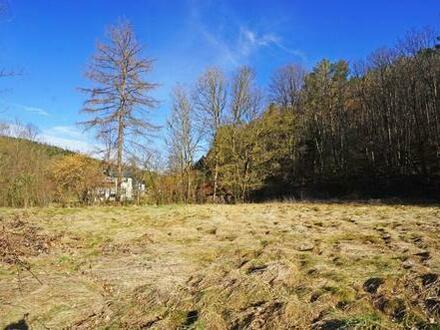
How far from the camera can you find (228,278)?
5.63 meters

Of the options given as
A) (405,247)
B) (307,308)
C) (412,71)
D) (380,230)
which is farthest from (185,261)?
(412,71)

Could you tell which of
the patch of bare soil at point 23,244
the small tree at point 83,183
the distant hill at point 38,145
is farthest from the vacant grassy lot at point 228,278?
the distant hill at point 38,145

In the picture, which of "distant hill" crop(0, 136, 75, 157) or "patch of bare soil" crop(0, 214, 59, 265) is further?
"distant hill" crop(0, 136, 75, 157)

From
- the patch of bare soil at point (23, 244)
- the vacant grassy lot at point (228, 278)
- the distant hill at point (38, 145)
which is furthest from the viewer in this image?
the distant hill at point (38, 145)

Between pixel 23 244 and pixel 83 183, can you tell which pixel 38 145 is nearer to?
pixel 83 183

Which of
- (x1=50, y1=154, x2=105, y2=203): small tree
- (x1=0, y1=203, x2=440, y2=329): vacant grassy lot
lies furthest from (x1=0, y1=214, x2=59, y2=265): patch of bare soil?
(x1=50, y1=154, x2=105, y2=203): small tree

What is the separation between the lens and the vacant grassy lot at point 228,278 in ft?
13.9

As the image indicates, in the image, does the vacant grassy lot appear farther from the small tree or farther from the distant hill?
the distant hill

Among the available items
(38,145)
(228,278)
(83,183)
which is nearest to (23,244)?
(228,278)

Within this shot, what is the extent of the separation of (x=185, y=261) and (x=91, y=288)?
1.75 meters

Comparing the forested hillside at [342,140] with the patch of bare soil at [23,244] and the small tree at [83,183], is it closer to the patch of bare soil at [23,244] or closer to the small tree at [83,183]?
the small tree at [83,183]

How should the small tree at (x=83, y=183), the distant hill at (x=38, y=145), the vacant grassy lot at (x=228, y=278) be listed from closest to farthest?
the vacant grassy lot at (x=228, y=278) < the small tree at (x=83, y=183) < the distant hill at (x=38, y=145)

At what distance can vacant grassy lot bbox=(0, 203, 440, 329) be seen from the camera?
4250mm

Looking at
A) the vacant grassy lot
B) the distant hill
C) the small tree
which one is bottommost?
the vacant grassy lot
